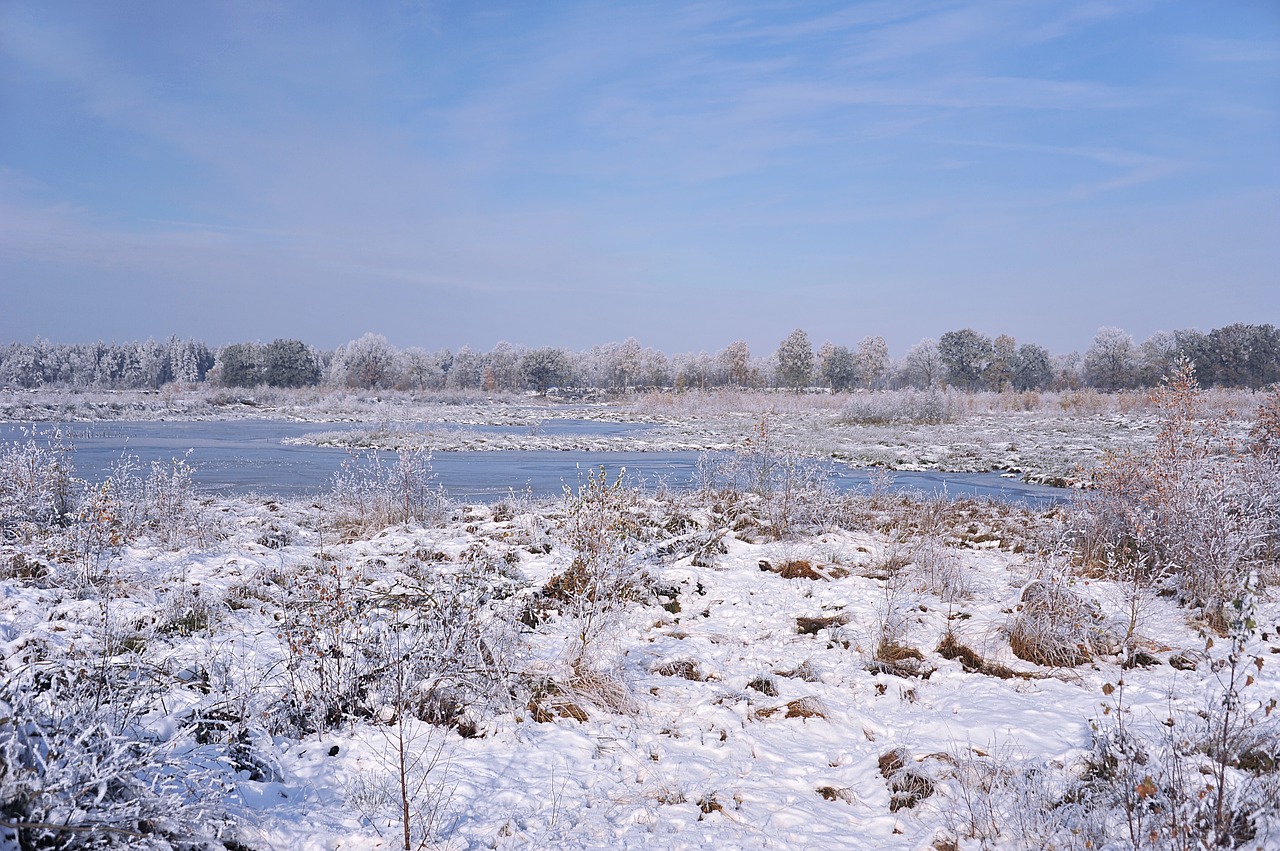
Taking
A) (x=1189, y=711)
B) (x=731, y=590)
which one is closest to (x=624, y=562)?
(x=731, y=590)

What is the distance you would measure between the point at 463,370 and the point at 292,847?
115588mm

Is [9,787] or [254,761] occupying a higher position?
[9,787]

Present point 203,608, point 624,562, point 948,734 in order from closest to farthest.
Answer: point 948,734, point 203,608, point 624,562

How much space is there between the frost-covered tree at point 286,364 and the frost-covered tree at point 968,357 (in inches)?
2724

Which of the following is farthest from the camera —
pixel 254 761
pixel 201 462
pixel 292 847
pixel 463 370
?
pixel 463 370

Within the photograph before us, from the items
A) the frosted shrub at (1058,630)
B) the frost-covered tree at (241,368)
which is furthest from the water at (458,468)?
the frost-covered tree at (241,368)

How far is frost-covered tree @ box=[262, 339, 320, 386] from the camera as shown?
79.0 m

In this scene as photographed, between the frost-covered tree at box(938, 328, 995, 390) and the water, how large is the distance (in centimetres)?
5935

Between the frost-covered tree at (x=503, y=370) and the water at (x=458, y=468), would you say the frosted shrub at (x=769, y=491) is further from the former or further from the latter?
the frost-covered tree at (x=503, y=370)

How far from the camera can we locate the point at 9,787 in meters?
2.62

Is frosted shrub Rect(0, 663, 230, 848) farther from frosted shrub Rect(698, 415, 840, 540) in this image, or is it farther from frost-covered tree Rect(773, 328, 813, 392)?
frost-covered tree Rect(773, 328, 813, 392)

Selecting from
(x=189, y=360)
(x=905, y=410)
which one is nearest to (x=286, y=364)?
(x=189, y=360)

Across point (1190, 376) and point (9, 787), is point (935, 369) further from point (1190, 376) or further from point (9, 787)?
point (9, 787)

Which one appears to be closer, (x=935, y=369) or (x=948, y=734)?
(x=948, y=734)
